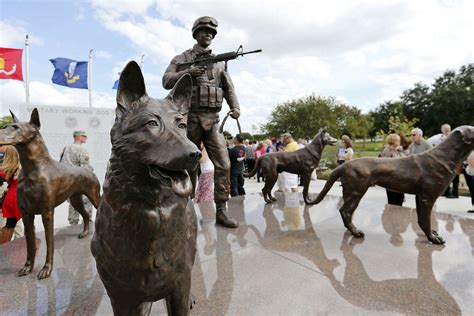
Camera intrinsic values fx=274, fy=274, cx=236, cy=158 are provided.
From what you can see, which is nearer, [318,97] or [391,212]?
[391,212]

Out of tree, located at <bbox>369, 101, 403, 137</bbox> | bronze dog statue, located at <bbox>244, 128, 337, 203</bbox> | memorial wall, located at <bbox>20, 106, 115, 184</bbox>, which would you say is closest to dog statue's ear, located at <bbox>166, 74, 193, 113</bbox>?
bronze dog statue, located at <bbox>244, 128, 337, 203</bbox>

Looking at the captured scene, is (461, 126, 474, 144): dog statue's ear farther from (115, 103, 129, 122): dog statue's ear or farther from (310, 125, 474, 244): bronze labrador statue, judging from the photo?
(115, 103, 129, 122): dog statue's ear

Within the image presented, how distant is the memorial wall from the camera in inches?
328

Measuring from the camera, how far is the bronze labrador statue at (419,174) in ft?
10.3

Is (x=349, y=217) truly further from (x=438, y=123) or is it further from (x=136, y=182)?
(x=438, y=123)

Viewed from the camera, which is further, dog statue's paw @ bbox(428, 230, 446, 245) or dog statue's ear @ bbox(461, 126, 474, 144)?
dog statue's paw @ bbox(428, 230, 446, 245)

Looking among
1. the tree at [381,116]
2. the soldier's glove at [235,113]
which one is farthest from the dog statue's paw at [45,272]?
the tree at [381,116]

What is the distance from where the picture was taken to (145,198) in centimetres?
116

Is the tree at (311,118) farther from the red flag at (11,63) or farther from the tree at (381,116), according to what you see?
the red flag at (11,63)

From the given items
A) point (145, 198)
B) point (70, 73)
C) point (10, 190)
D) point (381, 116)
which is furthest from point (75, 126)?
point (381, 116)

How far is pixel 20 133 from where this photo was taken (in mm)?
2367

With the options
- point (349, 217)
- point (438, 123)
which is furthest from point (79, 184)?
point (438, 123)

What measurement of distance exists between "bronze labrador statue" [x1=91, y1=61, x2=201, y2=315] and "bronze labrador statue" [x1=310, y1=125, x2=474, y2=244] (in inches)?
105

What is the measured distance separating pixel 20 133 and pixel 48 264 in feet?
4.03
